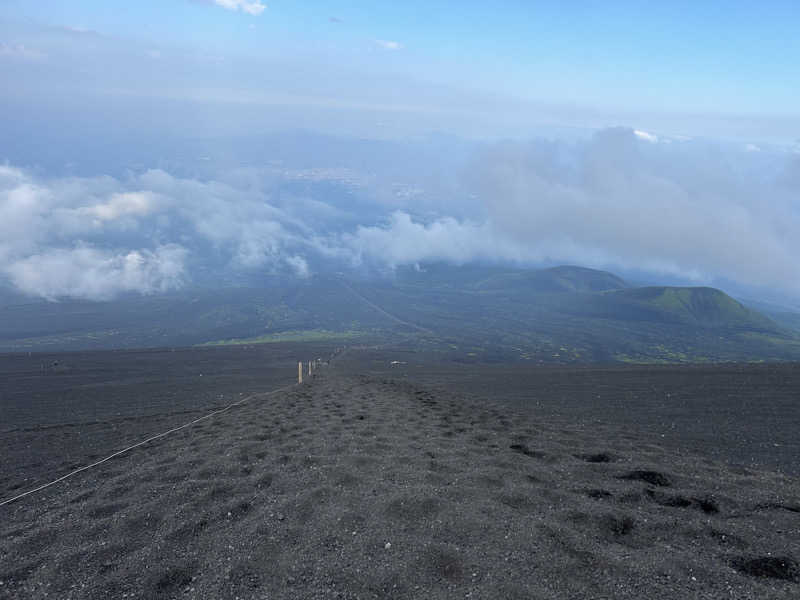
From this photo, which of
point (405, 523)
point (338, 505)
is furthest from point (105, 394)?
point (405, 523)

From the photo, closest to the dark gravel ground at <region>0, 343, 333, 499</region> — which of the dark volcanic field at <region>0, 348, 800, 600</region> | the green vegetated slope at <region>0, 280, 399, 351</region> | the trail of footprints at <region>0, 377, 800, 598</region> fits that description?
the dark volcanic field at <region>0, 348, 800, 600</region>

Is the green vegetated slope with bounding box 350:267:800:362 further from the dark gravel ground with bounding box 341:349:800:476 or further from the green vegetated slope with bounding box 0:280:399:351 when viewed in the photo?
the dark gravel ground with bounding box 341:349:800:476

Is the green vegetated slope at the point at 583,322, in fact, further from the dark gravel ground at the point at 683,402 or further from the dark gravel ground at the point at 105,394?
the dark gravel ground at the point at 105,394

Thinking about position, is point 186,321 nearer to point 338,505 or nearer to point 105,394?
point 105,394

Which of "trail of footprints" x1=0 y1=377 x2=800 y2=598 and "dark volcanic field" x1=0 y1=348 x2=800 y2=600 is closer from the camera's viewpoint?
"dark volcanic field" x1=0 y1=348 x2=800 y2=600

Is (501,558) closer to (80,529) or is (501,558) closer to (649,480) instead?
(649,480)

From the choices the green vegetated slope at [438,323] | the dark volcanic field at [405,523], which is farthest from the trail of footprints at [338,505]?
the green vegetated slope at [438,323]
